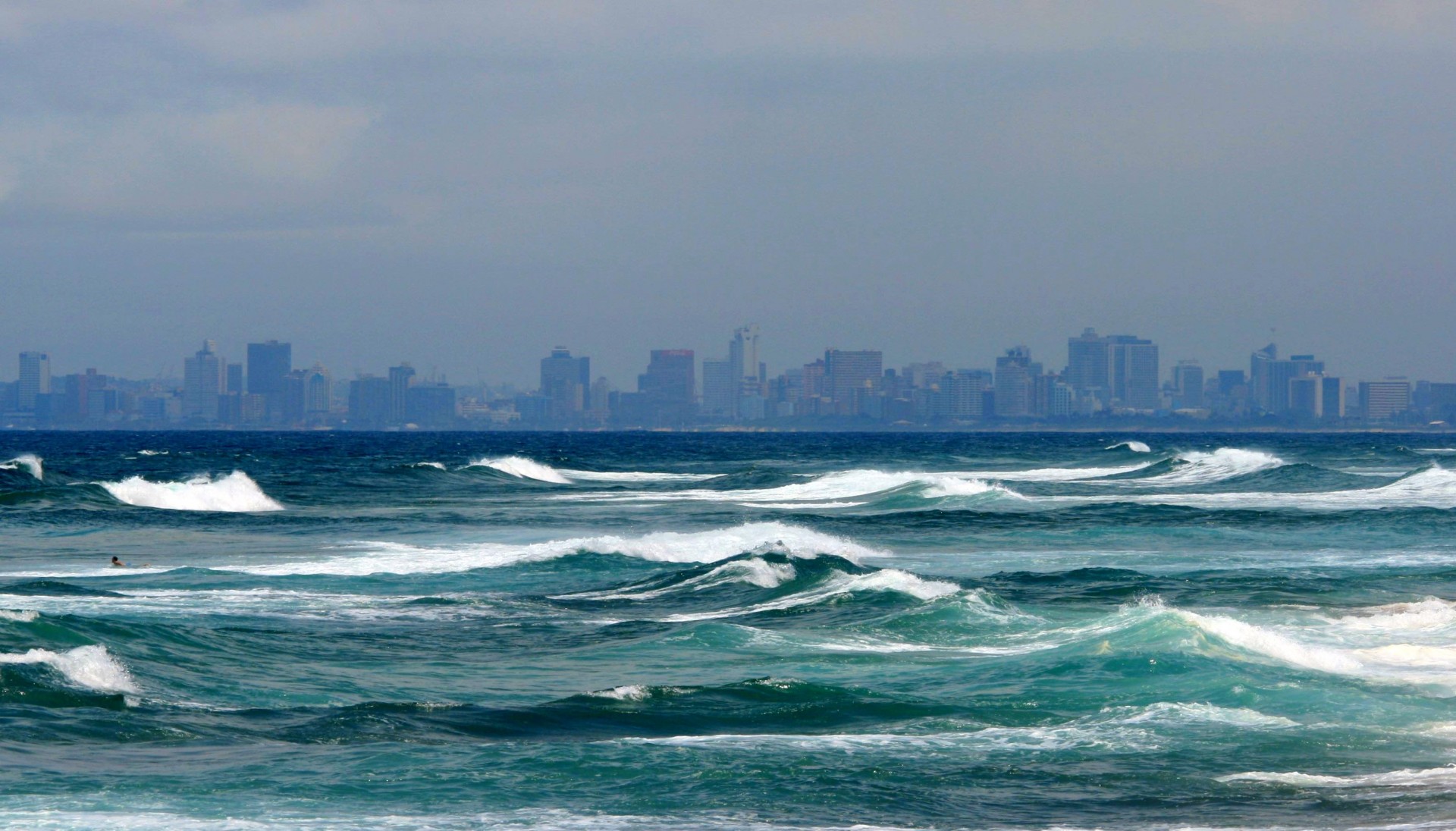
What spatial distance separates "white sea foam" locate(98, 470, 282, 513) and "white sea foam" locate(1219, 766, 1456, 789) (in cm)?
4522

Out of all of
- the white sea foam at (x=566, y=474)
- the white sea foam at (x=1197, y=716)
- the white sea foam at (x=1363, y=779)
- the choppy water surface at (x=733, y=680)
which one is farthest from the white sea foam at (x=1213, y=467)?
the white sea foam at (x=1363, y=779)

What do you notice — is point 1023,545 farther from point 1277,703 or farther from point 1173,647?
point 1277,703

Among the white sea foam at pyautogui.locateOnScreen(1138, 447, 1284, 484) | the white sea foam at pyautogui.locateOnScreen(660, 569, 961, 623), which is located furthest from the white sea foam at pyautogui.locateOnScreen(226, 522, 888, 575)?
the white sea foam at pyautogui.locateOnScreen(1138, 447, 1284, 484)

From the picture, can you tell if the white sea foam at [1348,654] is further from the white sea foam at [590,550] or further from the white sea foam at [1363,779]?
the white sea foam at [590,550]

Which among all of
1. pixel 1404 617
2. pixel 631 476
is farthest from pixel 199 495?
pixel 1404 617

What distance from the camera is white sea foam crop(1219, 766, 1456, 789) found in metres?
13.0

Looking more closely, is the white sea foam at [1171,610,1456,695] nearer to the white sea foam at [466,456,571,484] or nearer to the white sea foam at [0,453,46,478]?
the white sea foam at [0,453,46,478]

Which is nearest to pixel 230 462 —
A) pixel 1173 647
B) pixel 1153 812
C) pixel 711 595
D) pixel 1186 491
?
pixel 1186 491

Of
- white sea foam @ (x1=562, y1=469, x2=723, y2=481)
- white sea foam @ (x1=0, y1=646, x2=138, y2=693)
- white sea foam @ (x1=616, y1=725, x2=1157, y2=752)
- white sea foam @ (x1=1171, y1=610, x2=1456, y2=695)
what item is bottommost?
white sea foam @ (x1=562, y1=469, x2=723, y2=481)

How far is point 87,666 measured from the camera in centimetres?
1734

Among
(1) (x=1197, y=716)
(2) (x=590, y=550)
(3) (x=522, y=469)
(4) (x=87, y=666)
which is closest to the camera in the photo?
(1) (x=1197, y=716)

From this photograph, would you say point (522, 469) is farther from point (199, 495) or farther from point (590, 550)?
point (590, 550)

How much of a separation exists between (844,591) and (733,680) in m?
7.43

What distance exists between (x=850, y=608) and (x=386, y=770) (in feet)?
37.6
